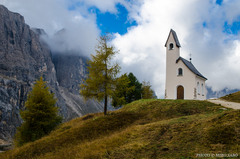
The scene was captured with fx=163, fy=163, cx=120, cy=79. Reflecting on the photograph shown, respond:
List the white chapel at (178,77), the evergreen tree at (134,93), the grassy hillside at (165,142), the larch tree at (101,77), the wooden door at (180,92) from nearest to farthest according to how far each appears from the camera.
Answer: the grassy hillside at (165,142) → the larch tree at (101,77) → the white chapel at (178,77) → the wooden door at (180,92) → the evergreen tree at (134,93)

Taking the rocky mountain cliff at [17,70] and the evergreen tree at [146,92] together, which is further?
the rocky mountain cliff at [17,70]

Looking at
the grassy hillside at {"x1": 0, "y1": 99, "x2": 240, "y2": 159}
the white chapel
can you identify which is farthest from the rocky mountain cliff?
the grassy hillside at {"x1": 0, "y1": 99, "x2": 240, "y2": 159}

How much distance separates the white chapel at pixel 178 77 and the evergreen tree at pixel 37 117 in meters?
16.0

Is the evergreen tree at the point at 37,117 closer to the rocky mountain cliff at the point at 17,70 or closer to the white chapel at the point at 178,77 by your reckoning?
the white chapel at the point at 178,77

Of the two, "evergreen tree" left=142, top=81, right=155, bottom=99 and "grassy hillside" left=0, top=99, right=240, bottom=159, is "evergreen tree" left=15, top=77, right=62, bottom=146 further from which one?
"evergreen tree" left=142, top=81, right=155, bottom=99

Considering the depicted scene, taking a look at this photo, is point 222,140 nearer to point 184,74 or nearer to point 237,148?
point 237,148

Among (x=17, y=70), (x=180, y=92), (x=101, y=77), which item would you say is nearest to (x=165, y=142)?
(x=101, y=77)

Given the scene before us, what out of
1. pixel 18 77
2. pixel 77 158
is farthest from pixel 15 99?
pixel 77 158

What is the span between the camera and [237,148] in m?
6.00

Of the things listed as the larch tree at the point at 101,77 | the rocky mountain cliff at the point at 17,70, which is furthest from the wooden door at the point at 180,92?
the rocky mountain cliff at the point at 17,70

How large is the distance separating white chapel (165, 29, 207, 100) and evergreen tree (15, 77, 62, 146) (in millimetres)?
16048

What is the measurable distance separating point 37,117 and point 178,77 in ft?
63.0

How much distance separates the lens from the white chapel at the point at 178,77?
2298cm

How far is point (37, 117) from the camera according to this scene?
17.8 metres
